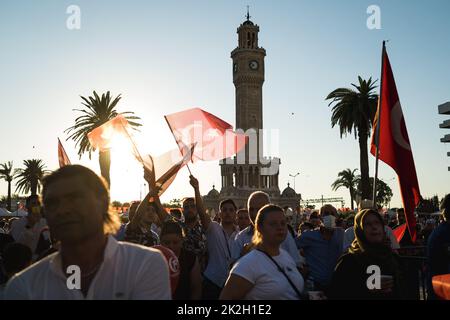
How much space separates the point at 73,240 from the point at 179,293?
2.93 metres

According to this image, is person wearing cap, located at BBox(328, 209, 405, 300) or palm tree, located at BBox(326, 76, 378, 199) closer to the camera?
person wearing cap, located at BBox(328, 209, 405, 300)

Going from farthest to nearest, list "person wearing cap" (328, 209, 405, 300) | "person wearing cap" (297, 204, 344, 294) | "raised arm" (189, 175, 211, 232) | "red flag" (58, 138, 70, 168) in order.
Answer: "red flag" (58, 138, 70, 168) → "person wearing cap" (297, 204, 344, 294) → "raised arm" (189, 175, 211, 232) → "person wearing cap" (328, 209, 405, 300)

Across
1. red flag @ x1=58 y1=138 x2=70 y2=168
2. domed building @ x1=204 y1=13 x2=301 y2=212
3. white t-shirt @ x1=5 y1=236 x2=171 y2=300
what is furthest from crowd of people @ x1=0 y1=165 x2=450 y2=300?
domed building @ x1=204 y1=13 x2=301 y2=212

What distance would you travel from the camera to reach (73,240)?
2.56m

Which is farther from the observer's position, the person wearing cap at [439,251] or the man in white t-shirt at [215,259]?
the man in white t-shirt at [215,259]

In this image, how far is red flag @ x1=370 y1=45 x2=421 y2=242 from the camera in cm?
910

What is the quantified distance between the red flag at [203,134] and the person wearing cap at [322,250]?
12.6 feet

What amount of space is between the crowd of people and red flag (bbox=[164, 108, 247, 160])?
253 cm

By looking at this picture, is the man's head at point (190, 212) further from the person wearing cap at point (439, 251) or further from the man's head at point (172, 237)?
the person wearing cap at point (439, 251)

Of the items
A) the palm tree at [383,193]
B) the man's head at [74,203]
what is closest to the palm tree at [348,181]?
the palm tree at [383,193]

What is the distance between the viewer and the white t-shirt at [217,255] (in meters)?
6.88

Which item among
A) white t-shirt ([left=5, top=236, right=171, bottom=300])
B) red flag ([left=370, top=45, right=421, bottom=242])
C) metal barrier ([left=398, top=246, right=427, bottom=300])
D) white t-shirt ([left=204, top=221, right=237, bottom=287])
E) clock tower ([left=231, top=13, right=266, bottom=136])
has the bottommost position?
metal barrier ([left=398, top=246, right=427, bottom=300])

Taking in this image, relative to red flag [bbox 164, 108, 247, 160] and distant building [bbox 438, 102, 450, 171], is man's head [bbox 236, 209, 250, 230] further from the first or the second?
distant building [bbox 438, 102, 450, 171]

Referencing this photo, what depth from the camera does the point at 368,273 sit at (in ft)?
15.3
